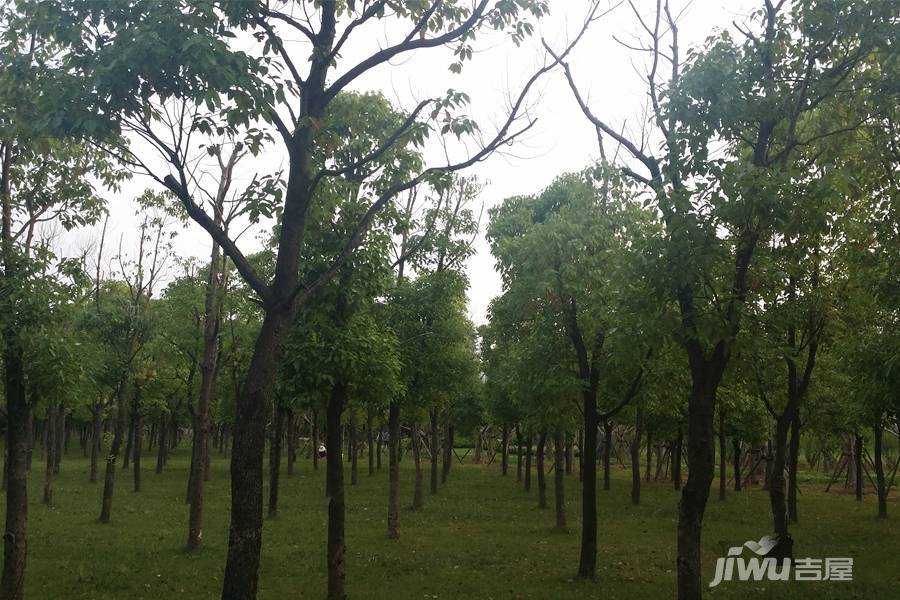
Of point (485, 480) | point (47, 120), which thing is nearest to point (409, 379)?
point (47, 120)

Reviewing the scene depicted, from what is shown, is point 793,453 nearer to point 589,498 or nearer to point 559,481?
point 559,481

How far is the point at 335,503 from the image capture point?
1285cm

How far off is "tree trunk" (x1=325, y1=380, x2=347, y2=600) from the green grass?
0.96 meters

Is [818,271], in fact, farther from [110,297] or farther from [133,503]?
[110,297]

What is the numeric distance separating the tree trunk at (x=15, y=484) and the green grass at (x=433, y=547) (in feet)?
7.37

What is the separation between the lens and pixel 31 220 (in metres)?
12.7

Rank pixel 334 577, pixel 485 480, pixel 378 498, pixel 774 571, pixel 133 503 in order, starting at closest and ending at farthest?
1. pixel 334 577
2. pixel 774 571
3. pixel 133 503
4. pixel 378 498
5. pixel 485 480

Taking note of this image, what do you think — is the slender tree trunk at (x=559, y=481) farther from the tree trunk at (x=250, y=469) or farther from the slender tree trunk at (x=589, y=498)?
the tree trunk at (x=250, y=469)

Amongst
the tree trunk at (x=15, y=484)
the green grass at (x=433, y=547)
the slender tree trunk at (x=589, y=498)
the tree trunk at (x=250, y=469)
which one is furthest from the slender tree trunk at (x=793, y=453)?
the tree trunk at (x=15, y=484)

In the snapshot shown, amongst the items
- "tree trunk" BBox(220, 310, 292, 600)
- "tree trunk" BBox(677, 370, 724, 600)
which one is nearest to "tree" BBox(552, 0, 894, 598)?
"tree trunk" BBox(677, 370, 724, 600)

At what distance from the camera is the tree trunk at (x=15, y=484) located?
35.8ft

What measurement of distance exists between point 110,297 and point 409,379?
18.7m

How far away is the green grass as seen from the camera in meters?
13.9

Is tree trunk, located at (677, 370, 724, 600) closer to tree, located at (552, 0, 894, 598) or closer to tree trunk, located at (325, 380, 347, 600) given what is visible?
tree, located at (552, 0, 894, 598)
